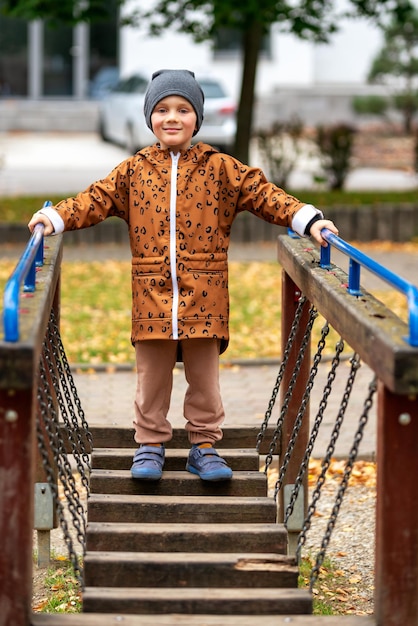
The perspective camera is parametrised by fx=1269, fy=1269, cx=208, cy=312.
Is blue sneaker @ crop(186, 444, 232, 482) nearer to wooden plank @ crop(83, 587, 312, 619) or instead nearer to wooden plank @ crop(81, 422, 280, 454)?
wooden plank @ crop(81, 422, 280, 454)

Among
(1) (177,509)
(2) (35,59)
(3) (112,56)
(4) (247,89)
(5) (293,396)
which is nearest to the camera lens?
(1) (177,509)

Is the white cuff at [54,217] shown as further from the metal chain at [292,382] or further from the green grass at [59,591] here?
the green grass at [59,591]

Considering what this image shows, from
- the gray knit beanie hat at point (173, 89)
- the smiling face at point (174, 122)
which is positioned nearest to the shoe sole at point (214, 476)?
the smiling face at point (174, 122)

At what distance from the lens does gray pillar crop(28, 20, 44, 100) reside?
3162cm

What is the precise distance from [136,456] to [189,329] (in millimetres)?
608

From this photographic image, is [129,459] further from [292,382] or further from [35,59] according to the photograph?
[35,59]

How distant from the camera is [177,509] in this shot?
14.3 ft

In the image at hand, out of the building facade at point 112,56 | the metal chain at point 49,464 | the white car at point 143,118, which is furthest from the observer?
the building facade at point 112,56

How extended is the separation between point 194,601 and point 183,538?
17.3 inches

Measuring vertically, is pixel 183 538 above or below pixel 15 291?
below

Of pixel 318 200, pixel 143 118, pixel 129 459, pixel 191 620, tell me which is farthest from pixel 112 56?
pixel 191 620

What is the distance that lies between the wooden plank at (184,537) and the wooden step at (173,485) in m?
0.34

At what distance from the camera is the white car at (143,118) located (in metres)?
23.0

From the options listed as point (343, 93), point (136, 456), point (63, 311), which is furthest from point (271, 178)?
point (343, 93)
